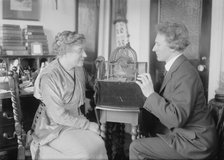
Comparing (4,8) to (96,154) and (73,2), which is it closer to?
(73,2)

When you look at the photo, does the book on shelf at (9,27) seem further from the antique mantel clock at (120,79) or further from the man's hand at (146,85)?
the man's hand at (146,85)

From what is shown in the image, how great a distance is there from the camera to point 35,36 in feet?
12.2

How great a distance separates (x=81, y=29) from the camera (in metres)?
4.27

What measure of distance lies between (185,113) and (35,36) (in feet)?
7.73

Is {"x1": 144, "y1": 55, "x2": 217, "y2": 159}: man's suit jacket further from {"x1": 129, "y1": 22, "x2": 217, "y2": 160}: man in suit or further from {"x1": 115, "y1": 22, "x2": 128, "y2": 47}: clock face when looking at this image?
{"x1": 115, "y1": 22, "x2": 128, "y2": 47}: clock face

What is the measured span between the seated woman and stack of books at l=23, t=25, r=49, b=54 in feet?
3.65

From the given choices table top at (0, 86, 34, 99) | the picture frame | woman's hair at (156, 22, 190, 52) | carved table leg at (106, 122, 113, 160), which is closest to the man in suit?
woman's hair at (156, 22, 190, 52)

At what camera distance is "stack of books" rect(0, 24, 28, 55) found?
353 centimetres

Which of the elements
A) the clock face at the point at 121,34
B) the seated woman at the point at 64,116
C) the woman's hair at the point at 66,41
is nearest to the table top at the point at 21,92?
the seated woman at the point at 64,116

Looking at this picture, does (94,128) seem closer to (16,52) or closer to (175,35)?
(175,35)

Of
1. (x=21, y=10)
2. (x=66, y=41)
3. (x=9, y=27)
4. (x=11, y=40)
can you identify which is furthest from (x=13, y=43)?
(x=66, y=41)

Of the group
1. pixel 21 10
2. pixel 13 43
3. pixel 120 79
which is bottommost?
pixel 120 79

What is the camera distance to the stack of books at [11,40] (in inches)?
139

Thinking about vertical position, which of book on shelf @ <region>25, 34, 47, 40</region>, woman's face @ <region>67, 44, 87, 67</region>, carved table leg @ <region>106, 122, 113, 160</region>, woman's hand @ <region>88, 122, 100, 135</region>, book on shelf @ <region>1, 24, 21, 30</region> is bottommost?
carved table leg @ <region>106, 122, 113, 160</region>
